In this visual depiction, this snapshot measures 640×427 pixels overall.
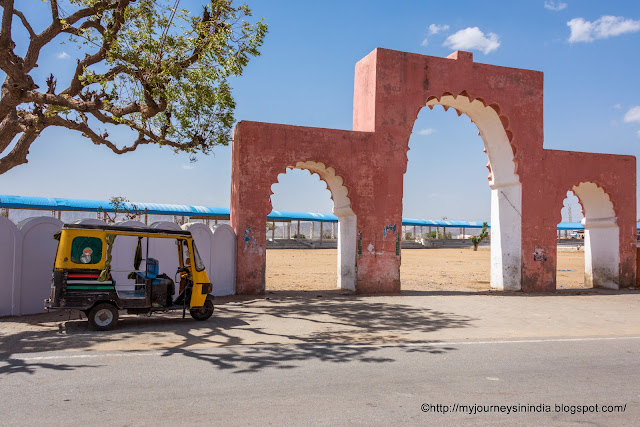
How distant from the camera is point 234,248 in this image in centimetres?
1341

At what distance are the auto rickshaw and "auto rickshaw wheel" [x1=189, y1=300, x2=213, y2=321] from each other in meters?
0.07

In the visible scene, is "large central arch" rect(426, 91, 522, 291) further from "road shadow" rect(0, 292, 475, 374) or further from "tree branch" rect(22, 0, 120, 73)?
"tree branch" rect(22, 0, 120, 73)

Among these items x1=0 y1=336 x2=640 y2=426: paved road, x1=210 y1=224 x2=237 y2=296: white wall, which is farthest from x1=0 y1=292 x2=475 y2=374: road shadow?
x1=210 y1=224 x2=237 y2=296: white wall

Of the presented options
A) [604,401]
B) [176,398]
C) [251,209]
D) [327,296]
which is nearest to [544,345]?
[604,401]

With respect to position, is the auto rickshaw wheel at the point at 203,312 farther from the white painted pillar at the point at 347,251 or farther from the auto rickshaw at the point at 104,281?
the white painted pillar at the point at 347,251

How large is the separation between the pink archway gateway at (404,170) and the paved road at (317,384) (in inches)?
277

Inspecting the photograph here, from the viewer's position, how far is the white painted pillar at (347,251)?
571 inches

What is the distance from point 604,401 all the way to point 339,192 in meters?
10.9

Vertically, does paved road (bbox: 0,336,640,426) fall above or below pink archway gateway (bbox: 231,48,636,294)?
below

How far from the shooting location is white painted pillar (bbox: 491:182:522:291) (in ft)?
51.7

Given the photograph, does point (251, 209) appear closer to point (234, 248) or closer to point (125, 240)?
point (234, 248)

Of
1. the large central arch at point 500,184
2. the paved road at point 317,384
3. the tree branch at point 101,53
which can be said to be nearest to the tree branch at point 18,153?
the tree branch at point 101,53

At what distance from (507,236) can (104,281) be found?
41.7 ft

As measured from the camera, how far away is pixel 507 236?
52.8ft
